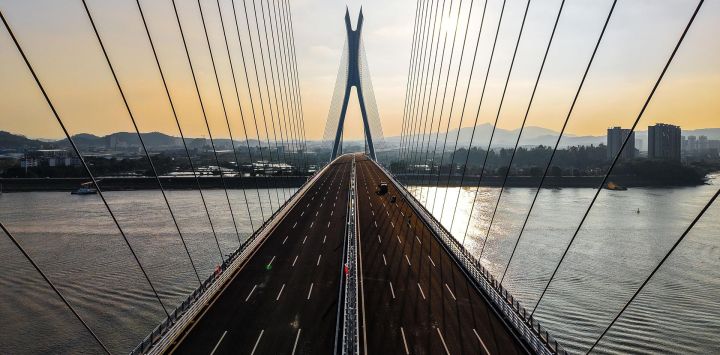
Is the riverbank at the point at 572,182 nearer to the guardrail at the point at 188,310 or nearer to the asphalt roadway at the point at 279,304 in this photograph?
the asphalt roadway at the point at 279,304

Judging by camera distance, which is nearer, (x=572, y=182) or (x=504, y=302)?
(x=504, y=302)

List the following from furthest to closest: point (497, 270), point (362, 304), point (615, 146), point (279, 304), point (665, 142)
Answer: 1. point (615, 146)
2. point (665, 142)
3. point (497, 270)
4. point (279, 304)
5. point (362, 304)

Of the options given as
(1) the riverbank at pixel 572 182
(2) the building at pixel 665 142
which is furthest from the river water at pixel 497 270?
(2) the building at pixel 665 142

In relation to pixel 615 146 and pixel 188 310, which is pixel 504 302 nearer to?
pixel 188 310

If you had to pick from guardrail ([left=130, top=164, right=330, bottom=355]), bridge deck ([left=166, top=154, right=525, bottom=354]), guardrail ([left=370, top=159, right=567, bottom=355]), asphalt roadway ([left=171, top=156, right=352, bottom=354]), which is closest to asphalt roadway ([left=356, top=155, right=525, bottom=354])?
bridge deck ([left=166, top=154, right=525, bottom=354])

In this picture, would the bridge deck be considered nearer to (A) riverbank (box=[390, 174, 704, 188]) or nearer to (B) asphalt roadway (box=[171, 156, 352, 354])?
(B) asphalt roadway (box=[171, 156, 352, 354])

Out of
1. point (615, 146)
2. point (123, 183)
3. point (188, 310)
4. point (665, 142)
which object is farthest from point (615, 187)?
point (123, 183)

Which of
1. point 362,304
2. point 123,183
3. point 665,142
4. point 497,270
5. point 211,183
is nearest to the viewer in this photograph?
point 362,304

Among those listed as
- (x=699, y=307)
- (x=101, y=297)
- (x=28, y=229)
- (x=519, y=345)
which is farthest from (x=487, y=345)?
(x=28, y=229)
